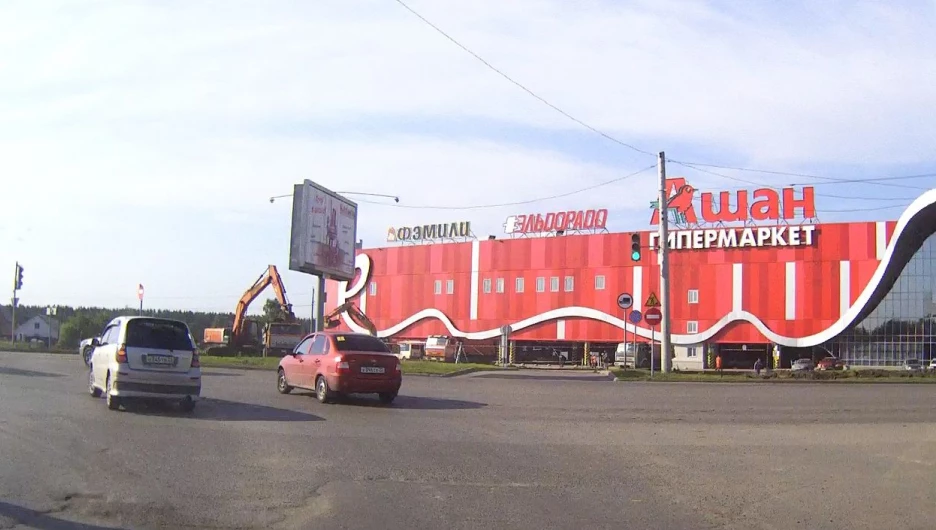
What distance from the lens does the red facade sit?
5581cm

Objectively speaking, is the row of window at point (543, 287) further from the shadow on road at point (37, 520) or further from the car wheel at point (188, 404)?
the shadow on road at point (37, 520)

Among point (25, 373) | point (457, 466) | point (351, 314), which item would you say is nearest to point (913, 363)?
point (351, 314)

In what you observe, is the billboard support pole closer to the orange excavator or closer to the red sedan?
the orange excavator

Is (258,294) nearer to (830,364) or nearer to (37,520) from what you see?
(830,364)

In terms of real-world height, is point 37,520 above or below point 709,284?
below

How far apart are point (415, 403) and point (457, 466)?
8475 millimetres

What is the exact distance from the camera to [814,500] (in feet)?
28.0

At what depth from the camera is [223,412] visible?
15391 millimetres

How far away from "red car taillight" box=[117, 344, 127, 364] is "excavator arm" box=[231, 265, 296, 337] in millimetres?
33931

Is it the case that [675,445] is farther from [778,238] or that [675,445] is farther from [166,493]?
[778,238]

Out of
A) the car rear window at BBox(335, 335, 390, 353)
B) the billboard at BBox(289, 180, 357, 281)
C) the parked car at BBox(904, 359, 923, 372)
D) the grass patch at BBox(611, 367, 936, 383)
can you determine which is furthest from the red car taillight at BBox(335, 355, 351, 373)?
the parked car at BBox(904, 359, 923, 372)

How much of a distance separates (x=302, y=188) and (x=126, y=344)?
23.1 meters

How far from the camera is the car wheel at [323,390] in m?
17.8

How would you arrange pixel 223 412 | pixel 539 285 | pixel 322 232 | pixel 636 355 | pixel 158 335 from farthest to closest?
pixel 539 285
pixel 636 355
pixel 322 232
pixel 158 335
pixel 223 412
